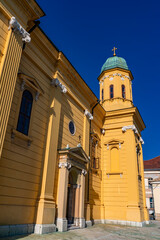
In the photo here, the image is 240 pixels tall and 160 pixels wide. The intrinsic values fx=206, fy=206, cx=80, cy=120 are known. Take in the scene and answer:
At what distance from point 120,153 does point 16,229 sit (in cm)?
1151

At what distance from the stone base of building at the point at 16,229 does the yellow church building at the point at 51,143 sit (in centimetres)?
3

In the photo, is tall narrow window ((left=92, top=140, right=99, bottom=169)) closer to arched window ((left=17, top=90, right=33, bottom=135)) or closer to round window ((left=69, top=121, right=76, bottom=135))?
round window ((left=69, top=121, right=76, bottom=135))

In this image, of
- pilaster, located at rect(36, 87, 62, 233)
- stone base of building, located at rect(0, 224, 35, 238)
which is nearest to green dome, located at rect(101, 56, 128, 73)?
pilaster, located at rect(36, 87, 62, 233)

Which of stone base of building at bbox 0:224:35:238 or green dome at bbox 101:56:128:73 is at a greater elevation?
green dome at bbox 101:56:128:73

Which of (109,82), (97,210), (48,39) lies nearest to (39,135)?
(48,39)

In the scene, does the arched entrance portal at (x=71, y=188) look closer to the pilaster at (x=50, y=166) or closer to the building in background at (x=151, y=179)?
the pilaster at (x=50, y=166)

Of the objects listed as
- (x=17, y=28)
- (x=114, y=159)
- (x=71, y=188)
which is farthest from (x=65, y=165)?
(x=114, y=159)

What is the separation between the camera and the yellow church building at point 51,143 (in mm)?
8438

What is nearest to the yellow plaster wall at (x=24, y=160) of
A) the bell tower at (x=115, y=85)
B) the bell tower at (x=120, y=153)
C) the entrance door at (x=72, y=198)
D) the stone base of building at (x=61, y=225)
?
the stone base of building at (x=61, y=225)

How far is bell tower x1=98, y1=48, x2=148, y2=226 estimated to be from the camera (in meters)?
15.9

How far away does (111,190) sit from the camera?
1688 cm

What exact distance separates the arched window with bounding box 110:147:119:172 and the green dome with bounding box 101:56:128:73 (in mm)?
9436

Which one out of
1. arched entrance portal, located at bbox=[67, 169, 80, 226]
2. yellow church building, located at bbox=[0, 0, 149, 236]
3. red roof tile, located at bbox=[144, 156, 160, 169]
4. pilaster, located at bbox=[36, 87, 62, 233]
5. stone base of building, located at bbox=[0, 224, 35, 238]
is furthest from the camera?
red roof tile, located at bbox=[144, 156, 160, 169]

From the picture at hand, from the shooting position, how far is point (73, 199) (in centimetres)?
1262
